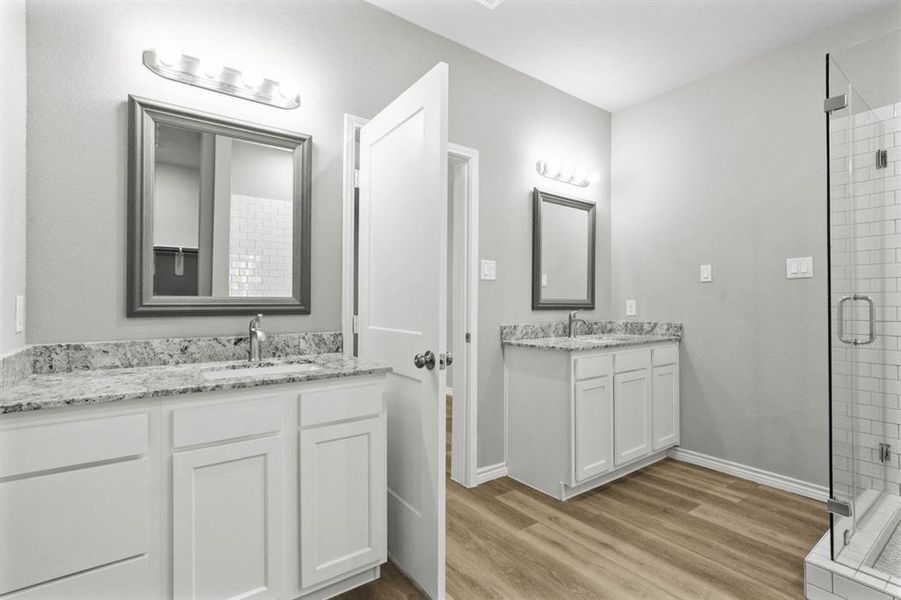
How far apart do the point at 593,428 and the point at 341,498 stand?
1.57 meters

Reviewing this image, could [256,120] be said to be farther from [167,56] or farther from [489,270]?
[489,270]

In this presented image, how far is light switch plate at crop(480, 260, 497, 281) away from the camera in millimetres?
2854

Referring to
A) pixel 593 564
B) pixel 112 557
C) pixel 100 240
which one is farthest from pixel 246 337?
pixel 593 564

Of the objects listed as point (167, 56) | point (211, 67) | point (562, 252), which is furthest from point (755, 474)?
point (167, 56)

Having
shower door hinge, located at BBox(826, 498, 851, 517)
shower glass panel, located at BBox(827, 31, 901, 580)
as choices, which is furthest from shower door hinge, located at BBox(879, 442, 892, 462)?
shower door hinge, located at BBox(826, 498, 851, 517)

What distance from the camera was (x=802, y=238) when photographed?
2672 mm

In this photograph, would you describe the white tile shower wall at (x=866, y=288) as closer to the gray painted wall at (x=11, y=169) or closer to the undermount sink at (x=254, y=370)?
the undermount sink at (x=254, y=370)

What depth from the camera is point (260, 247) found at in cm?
205

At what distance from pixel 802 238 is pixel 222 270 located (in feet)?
10.2

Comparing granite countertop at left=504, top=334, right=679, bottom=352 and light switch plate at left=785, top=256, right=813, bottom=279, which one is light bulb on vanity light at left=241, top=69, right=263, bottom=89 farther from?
light switch plate at left=785, top=256, right=813, bottom=279

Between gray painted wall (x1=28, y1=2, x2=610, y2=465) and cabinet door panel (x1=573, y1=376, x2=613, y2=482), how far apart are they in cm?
56

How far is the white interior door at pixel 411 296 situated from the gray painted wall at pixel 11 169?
122cm

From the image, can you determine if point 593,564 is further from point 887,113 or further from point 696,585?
point 887,113

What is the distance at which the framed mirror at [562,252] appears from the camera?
313cm
